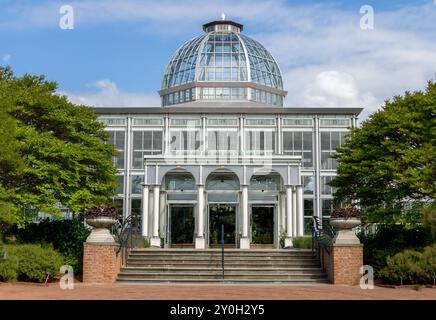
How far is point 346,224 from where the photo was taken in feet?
55.3

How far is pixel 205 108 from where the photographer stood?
47.2 metres

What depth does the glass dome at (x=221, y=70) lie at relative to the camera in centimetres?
4969

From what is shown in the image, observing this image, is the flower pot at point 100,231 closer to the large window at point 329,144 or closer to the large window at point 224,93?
the large window at point 329,144

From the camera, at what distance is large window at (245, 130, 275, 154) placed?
4688 cm

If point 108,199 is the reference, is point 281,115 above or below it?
above

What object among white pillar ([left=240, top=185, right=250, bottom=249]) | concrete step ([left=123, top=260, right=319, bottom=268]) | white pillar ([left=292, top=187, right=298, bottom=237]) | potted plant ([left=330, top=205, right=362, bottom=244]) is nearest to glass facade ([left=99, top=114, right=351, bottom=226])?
white pillar ([left=292, top=187, right=298, bottom=237])

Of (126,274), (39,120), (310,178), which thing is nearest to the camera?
(126,274)

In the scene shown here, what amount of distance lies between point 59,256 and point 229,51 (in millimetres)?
34736

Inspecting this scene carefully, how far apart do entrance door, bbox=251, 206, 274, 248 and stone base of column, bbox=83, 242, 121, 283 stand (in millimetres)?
15540

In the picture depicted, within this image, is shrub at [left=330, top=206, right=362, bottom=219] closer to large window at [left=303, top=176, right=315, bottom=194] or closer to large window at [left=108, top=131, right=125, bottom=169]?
large window at [left=303, top=176, right=315, bottom=194]

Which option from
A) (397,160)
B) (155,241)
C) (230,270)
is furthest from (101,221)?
(155,241)
